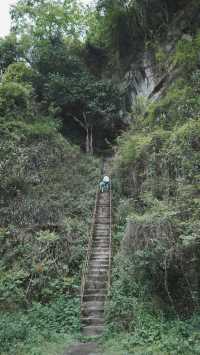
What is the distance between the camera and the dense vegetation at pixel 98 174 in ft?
29.7

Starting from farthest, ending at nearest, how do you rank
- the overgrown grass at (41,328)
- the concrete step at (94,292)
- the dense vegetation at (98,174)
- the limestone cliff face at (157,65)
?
the limestone cliff face at (157,65) → the concrete step at (94,292) → the dense vegetation at (98,174) → the overgrown grass at (41,328)

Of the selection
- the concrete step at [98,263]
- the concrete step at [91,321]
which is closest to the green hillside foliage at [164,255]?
the concrete step at [91,321]

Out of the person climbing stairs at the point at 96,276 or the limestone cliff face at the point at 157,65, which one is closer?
the person climbing stairs at the point at 96,276

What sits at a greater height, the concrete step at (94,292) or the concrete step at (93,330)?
the concrete step at (94,292)

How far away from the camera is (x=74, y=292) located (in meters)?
11.5

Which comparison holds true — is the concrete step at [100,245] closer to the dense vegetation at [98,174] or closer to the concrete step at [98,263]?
the dense vegetation at [98,174]

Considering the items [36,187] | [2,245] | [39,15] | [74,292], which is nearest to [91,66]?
[39,15]

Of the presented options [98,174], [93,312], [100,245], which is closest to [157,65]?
[98,174]

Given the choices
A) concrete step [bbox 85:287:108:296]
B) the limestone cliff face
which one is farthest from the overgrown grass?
the limestone cliff face

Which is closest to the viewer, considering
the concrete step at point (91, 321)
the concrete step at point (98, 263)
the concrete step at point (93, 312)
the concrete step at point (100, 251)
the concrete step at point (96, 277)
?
the concrete step at point (91, 321)

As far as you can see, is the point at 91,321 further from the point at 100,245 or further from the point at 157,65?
the point at 157,65

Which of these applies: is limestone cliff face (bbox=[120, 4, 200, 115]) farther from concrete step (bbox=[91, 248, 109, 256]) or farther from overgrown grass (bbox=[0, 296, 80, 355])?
overgrown grass (bbox=[0, 296, 80, 355])

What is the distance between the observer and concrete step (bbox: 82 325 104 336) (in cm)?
970

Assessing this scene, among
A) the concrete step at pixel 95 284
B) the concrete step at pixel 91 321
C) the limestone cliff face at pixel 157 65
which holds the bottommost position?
the concrete step at pixel 91 321
